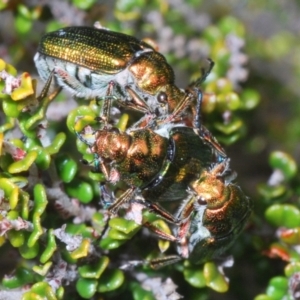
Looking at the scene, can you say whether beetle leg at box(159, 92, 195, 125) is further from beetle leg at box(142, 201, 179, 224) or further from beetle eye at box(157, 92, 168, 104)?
beetle leg at box(142, 201, 179, 224)

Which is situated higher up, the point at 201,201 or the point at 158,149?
the point at 158,149

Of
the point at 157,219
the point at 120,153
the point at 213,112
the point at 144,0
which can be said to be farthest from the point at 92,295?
the point at 144,0

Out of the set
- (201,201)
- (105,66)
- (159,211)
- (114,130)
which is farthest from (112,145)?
(105,66)

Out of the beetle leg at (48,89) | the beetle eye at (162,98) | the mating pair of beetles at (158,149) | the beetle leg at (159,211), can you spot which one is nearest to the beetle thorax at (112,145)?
the mating pair of beetles at (158,149)

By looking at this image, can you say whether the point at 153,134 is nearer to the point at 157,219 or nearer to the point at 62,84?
the point at 157,219

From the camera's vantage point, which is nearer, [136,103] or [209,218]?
[209,218]

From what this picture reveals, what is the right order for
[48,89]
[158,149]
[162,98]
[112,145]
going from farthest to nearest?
[162,98] → [48,89] → [158,149] → [112,145]

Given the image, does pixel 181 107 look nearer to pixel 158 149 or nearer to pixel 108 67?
pixel 158 149

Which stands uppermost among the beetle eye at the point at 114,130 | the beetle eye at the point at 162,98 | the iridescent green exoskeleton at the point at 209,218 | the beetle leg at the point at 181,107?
the beetle eye at the point at 114,130

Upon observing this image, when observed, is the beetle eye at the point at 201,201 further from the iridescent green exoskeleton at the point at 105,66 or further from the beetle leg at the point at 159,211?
the iridescent green exoskeleton at the point at 105,66

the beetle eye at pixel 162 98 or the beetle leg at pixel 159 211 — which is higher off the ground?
the beetle eye at pixel 162 98

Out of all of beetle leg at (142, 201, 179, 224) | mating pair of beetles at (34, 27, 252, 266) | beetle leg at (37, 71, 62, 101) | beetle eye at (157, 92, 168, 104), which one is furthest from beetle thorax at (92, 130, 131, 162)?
beetle eye at (157, 92, 168, 104)
